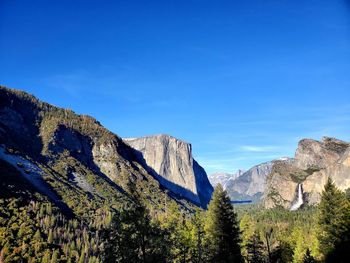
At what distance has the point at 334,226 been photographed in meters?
42.8

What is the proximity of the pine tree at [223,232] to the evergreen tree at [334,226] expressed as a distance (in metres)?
10.7

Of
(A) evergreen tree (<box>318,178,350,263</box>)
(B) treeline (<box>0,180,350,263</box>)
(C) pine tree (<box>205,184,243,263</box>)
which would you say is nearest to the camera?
(B) treeline (<box>0,180,350,263</box>)

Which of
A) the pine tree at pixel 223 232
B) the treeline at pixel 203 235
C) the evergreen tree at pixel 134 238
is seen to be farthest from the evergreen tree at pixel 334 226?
the evergreen tree at pixel 134 238

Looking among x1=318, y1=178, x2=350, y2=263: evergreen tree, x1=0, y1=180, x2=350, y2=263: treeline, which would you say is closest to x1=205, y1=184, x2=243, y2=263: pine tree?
x1=0, y1=180, x2=350, y2=263: treeline

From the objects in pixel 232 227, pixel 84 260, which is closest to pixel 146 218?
pixel 232 227

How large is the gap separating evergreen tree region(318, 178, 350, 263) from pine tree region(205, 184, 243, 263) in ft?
35.3

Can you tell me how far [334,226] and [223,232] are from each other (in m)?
13.4

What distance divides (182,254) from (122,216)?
92.6 feet

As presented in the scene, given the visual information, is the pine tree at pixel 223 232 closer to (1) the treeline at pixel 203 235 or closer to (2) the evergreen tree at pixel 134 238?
(1) the treeline at pixel 203 235

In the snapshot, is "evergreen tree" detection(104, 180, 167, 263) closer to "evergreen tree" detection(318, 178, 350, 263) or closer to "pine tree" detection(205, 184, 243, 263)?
"pine tree" detection(205, 184, 243, 263)

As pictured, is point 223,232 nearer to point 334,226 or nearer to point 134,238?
point 334,226

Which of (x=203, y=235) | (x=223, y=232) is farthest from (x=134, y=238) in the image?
(x=203, y=235)

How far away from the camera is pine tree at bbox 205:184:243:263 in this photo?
42250mm

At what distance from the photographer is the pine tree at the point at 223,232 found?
4225 cm
